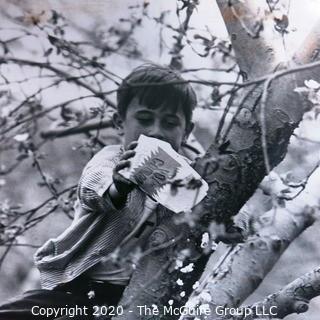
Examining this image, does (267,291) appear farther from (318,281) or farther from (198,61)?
(198,61)

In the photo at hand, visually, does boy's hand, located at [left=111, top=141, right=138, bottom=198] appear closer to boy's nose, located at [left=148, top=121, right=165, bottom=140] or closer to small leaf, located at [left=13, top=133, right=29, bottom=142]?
boy's nose, located at [left=148, top=121, right=165, bottom=140]

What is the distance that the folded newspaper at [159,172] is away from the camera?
2246 millimetres

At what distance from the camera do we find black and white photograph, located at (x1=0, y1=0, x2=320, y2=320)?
2.21 m

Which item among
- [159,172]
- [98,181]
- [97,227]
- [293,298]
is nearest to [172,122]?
[159,172]

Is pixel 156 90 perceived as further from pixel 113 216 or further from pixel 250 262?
pixel 250 262

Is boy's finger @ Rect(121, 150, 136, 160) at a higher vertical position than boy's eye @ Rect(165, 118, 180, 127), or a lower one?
lower

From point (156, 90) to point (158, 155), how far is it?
22 cm

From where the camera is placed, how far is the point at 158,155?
7.46 feet

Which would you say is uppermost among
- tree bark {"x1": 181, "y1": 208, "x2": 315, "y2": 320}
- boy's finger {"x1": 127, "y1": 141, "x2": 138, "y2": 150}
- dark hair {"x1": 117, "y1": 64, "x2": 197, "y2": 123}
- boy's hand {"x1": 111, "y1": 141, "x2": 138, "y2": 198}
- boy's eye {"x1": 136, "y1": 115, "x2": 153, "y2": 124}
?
dark hair {"x1": 117, "y1": 64, "x2": 197, "y2": 123}

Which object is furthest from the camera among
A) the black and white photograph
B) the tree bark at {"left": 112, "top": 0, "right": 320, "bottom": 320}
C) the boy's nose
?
the boy's nose

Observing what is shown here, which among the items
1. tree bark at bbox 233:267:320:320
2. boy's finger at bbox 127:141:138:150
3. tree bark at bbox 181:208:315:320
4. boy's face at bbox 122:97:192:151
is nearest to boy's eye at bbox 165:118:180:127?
boy's face at bbox 122:97:192:151

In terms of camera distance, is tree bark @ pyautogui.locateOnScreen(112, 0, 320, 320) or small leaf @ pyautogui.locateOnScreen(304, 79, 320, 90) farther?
small leaf @ pyautogui.locateOnScreen(304, 79, 320, 90)

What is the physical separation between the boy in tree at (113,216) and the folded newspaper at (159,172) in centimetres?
3

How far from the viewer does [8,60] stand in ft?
7.96
